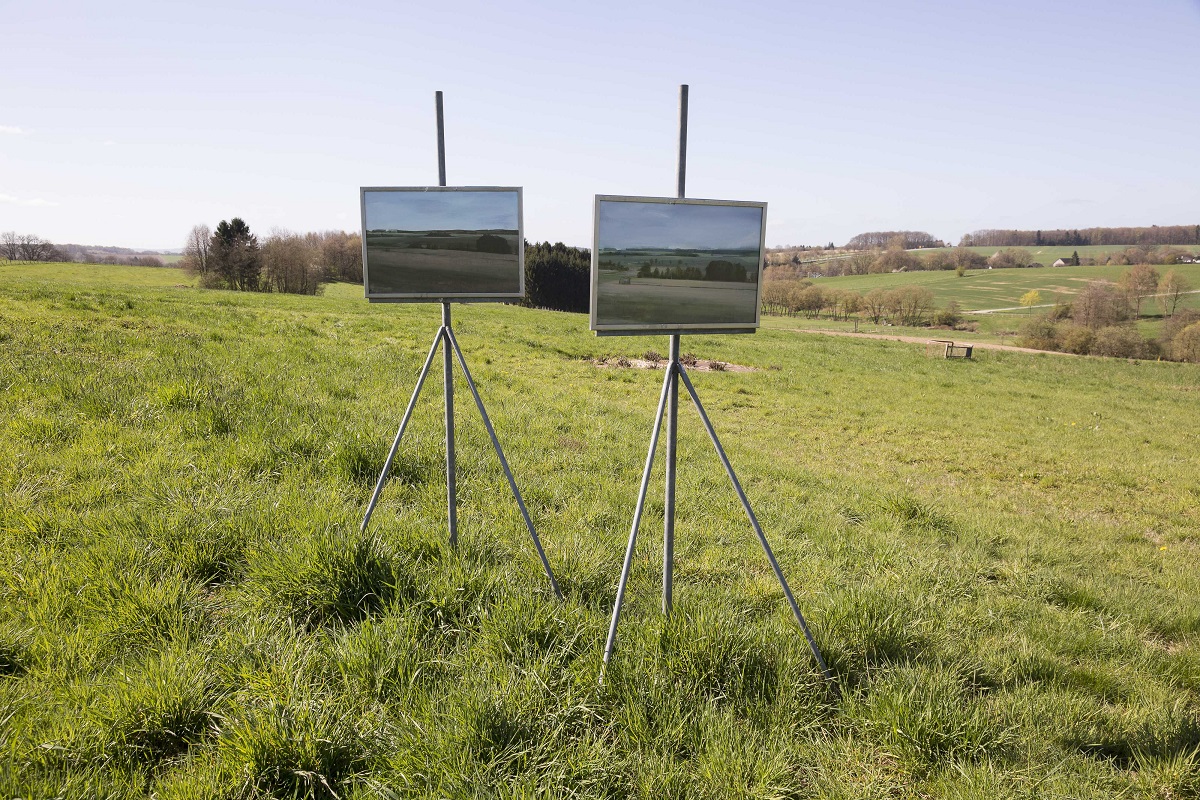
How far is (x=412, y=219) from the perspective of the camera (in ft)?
13.4

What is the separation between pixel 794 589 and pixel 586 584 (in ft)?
5.48

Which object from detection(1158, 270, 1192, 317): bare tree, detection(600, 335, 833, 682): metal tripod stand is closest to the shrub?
detection(1158, 270, 1192, 317): bare tree

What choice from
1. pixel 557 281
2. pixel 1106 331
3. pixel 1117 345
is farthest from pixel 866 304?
pixel 557 281

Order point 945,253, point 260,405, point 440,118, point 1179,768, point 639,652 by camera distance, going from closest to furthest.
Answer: point 1179,768, point 639,652, point 440,118, point 260,405, point 945,253

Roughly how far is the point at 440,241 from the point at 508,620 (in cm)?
254

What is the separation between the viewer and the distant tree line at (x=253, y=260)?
5306 centimetres

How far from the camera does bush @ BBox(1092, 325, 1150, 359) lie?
38250 mm

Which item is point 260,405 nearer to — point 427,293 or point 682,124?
point 427,293

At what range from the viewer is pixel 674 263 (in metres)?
3.47

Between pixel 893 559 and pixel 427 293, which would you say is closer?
pixel 427 293

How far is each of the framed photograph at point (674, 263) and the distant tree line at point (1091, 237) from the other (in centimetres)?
13484

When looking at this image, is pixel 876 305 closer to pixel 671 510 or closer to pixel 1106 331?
pixel 1106 331

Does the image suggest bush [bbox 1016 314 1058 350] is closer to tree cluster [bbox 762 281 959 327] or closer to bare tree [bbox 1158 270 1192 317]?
tree cluster [bbox 762 281 959 327]

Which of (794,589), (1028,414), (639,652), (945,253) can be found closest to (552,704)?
(639,652)
